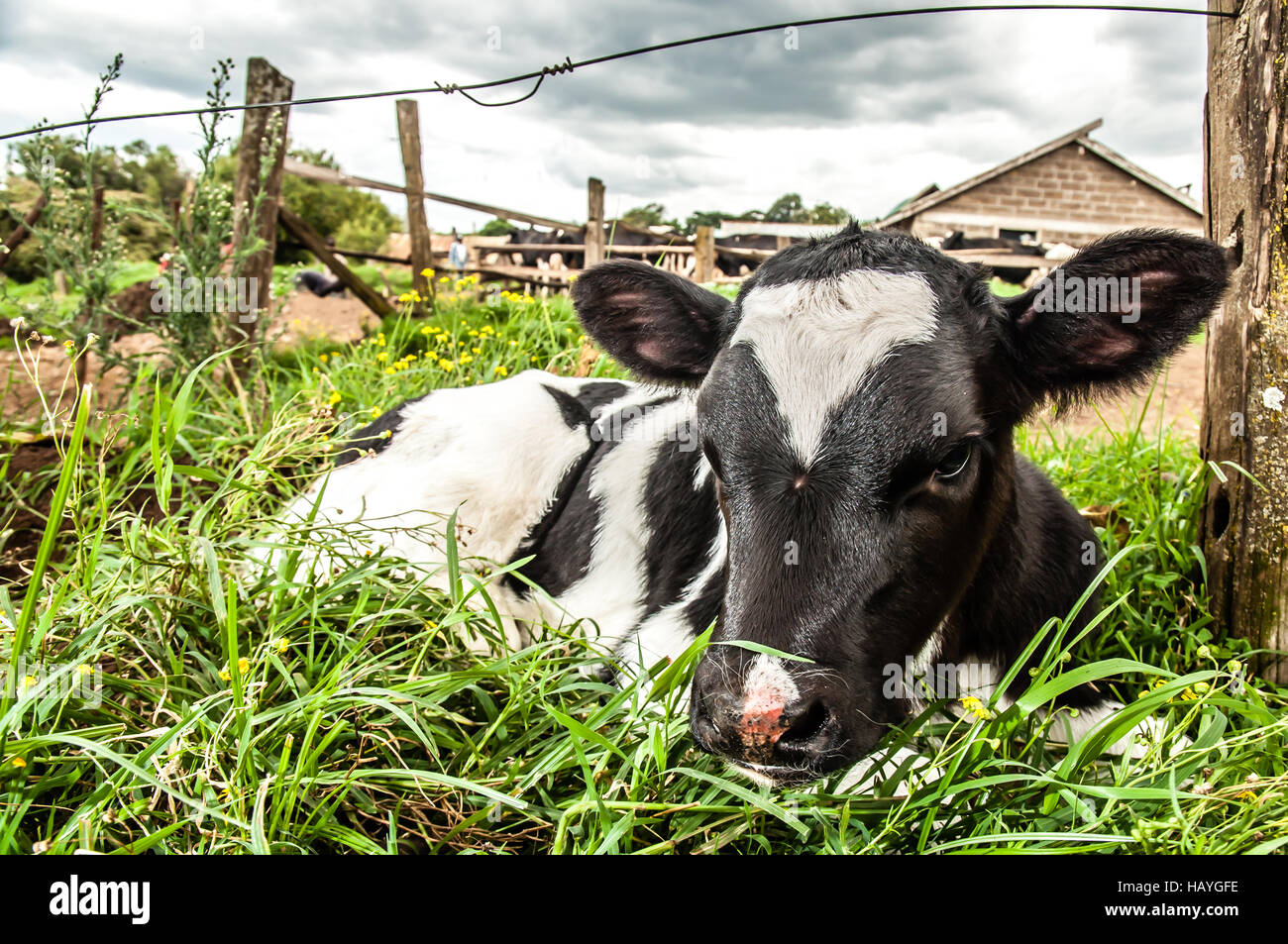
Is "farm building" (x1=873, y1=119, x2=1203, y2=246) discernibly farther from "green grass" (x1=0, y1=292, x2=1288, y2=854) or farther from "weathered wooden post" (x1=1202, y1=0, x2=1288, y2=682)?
"green grass" (x1=0, y1=292, x2=1288, y2=854)

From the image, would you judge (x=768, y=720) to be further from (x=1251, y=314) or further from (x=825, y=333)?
(x=1251, y=314)

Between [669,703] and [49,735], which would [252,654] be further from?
[669,703]

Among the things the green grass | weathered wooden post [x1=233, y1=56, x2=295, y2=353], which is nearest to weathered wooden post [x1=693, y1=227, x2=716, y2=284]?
weathered wooden post [x1=233, y1=56, x2=295, y2=353]

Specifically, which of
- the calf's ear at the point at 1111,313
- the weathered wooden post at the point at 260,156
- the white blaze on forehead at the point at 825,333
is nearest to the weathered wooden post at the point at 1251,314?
the calf's ear at the point at 1111,313

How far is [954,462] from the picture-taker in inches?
89.8

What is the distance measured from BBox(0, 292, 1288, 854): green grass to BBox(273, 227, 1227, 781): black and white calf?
25cm

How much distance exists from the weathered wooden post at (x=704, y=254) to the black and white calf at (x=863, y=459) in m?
12.5

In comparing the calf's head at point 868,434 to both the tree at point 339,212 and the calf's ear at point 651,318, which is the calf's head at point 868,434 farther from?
the tree at point 339,212

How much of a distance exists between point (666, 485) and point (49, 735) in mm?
2372

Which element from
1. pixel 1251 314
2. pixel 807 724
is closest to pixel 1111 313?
pixel 1251 314

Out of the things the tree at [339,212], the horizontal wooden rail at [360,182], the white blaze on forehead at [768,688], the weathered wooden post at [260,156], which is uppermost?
the tree at [339,212]

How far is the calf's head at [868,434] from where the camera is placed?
1.96 metres

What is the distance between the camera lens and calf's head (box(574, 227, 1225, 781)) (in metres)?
1.96

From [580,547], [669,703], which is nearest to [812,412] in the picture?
[669,703]
